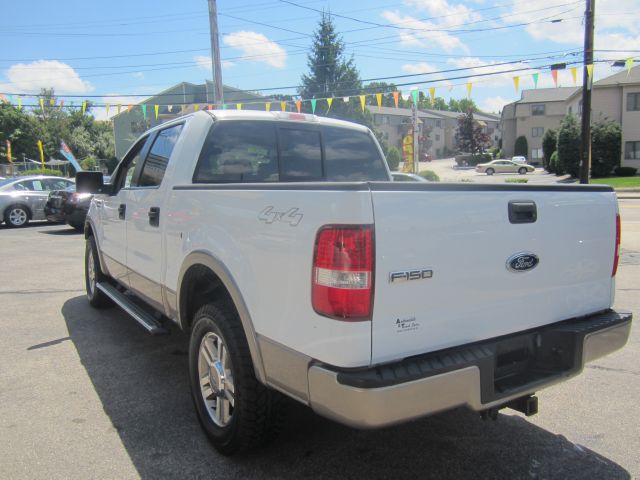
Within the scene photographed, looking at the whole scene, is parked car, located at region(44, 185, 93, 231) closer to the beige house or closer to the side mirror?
the side mirror

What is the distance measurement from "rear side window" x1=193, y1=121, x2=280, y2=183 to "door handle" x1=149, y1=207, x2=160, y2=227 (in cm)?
44

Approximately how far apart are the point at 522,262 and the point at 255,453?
1780 mm

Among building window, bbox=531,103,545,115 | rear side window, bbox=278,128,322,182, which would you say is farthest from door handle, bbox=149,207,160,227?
building window, bbox=531,103,545,115

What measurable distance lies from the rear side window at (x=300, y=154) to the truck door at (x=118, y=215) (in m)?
1.36

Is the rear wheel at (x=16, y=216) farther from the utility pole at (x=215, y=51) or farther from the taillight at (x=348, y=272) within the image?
the taillight at (x=348, y=272)

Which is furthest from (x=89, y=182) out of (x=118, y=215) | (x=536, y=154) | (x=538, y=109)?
(x=538, y=109)

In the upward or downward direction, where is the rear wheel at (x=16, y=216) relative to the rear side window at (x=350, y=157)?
downward

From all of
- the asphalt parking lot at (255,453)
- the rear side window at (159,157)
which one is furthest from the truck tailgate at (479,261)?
the rear side window at (159,157)

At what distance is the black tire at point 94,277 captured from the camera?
226 inches

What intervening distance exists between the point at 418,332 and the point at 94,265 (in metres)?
4.71

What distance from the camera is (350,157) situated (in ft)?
14.4

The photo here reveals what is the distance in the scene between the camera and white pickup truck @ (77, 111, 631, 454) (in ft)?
6.70

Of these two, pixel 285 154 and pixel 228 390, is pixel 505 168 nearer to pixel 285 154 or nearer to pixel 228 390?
pixel 285 154

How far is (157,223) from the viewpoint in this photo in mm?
3680
